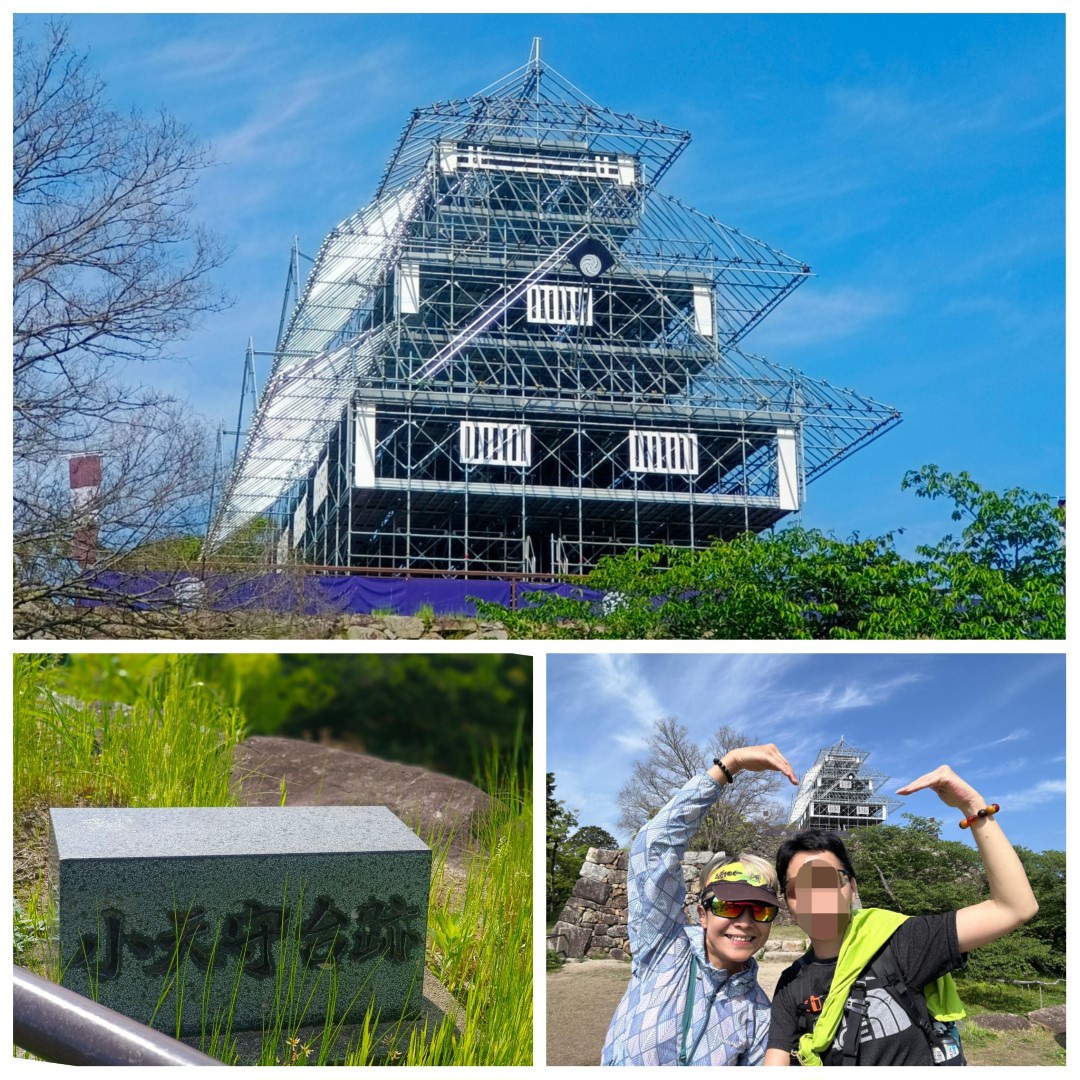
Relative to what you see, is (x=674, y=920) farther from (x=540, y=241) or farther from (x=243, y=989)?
(x=540, y=241)

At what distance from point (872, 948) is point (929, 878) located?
2.35 ft

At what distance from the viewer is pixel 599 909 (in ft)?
13.8

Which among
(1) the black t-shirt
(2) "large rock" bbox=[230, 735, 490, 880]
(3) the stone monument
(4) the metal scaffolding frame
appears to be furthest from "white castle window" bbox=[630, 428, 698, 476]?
(1) the black t-shirt

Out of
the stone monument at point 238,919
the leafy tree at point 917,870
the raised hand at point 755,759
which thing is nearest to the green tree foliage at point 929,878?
the leafy tree at point 917,870

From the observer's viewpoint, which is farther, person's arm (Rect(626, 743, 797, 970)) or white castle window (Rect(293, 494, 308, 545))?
white castle window (Rect(293, 494, 308, 545))

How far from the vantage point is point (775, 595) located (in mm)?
20406

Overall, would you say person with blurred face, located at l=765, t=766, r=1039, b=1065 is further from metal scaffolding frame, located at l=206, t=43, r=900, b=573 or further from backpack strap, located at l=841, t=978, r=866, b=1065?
metal scaffolding frame, located at l=206, t=43, r=900, b=573

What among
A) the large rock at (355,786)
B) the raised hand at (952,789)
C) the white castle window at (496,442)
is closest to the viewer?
the raised hand at (952,789)

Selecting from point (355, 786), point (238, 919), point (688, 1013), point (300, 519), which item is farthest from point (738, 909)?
point (300, 519)

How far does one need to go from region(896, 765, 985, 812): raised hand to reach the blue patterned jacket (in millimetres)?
594

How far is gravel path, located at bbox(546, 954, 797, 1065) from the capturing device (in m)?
4.16

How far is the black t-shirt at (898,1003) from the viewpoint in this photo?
345 centimetres

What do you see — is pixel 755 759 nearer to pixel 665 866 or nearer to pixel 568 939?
pixel 665 866

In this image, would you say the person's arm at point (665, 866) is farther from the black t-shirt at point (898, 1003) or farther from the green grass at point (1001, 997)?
the green grass at point (1001, 997)
